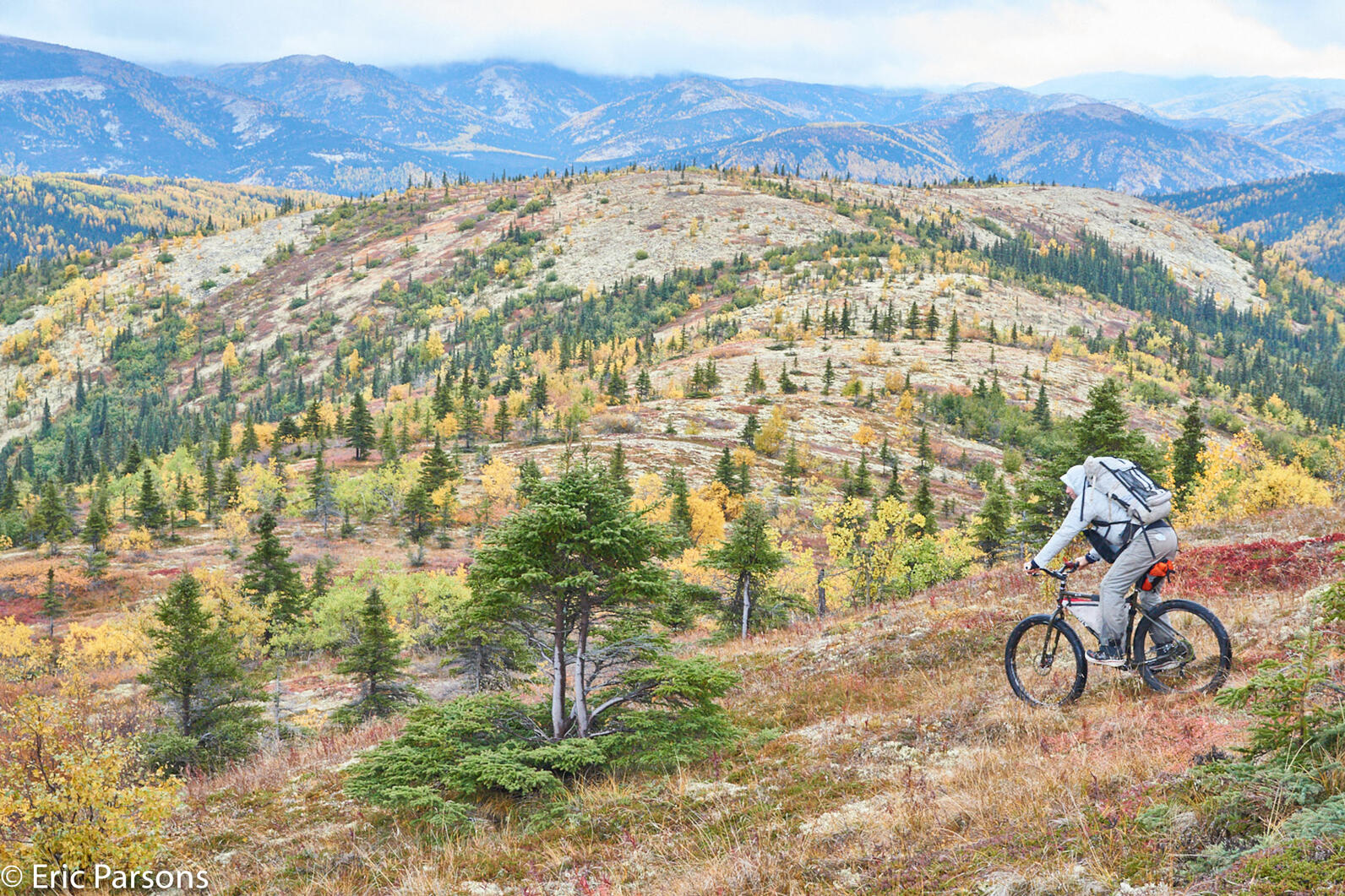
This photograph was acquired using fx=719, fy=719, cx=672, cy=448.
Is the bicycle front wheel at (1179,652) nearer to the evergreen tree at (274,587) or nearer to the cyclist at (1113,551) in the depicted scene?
the cyclist at (1113,551)


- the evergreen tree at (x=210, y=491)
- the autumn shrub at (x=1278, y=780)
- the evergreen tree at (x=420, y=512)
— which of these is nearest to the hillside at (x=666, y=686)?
the autumn shrub at (x=1278, y=780)

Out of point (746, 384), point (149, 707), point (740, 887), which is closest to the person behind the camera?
point (740, 887)

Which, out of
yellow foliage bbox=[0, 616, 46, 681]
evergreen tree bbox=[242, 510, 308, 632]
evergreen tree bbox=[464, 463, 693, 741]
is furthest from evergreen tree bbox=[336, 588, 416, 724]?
yellow foliage bbox=[0, 616, 46, 681]

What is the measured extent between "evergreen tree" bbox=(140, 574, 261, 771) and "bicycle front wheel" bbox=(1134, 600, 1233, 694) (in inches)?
1112

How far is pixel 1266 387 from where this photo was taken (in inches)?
7426

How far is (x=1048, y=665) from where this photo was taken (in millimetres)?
9984

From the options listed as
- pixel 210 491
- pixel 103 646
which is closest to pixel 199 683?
pixel 103 646

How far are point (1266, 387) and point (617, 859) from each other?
240551 millimetres

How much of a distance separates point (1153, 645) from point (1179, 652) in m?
0.31

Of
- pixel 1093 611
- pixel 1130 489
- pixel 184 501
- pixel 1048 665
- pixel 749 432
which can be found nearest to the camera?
pixel 1130 489

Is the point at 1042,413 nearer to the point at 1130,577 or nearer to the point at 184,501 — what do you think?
the point at 184,501

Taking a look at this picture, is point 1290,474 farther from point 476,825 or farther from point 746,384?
point 746,384

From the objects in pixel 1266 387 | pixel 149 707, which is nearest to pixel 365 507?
pixel 149 707

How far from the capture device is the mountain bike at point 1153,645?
8273 mm
